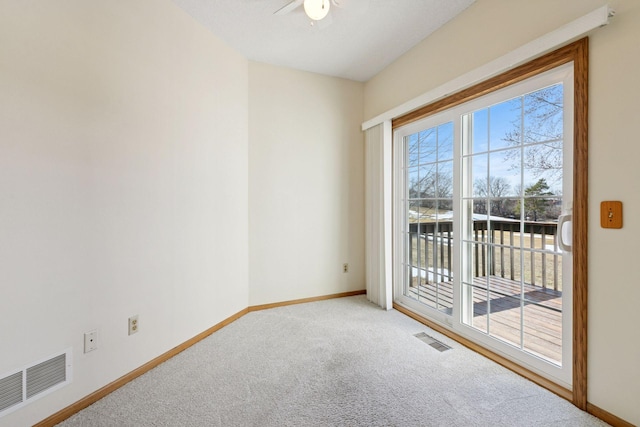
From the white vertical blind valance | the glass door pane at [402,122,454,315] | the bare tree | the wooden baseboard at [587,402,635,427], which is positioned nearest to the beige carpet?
the wooden baseboard at [587,402,635,427]

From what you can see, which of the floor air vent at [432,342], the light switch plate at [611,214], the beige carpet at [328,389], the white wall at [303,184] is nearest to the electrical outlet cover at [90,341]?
the beige carpet at [328,389]

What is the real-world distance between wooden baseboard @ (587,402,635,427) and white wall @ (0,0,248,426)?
107 inches

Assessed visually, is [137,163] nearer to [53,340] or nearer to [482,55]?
[53,340]

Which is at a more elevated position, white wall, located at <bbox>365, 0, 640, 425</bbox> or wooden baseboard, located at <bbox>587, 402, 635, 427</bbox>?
white wall, located at <bbox>365, 0, 640, 425</bbox>

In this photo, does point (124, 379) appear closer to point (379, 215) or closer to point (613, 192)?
point (379, 215)

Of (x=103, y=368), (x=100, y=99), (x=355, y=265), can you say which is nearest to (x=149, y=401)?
(x=103, y=368)

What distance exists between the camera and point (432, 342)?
2.46 metres

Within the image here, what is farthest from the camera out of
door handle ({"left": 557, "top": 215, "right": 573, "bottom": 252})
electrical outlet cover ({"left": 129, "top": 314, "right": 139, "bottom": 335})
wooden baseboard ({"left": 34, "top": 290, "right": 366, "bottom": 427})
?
electrical outlet cover ({"left": 129, "top": 314, "right": 139, "bottom": 335})

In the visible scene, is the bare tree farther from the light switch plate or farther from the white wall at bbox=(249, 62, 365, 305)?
the white wall at bbox=(249, 62, 365, 305)

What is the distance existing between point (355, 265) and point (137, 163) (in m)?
2.64

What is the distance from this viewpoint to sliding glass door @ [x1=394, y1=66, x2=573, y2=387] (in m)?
1.85

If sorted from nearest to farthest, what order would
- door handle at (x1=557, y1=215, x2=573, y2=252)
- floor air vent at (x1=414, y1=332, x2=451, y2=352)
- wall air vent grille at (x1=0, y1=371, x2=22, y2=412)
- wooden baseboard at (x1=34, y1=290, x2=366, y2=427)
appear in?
wall air vent grille at (x1=0, y1=371, x2=22, y2=412) < wooden baseboard at (x1=34, y1=290, x2=366, y2=427) < door handle at (x1=557, y1=215, x2=573, y2=252) < floor air vent at (x1=414, y1=332, x2=451, y2=352)

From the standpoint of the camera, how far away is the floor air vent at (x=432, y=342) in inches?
92.8

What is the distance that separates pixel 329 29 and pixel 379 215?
191cm
